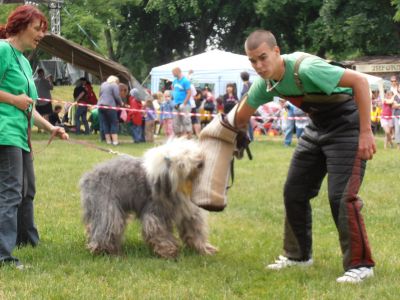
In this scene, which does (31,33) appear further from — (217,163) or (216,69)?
(216,69)

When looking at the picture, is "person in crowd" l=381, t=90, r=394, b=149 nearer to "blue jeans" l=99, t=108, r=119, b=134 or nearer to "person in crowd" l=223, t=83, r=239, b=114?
"person in crowd" l=223, t=83, r=239, b=114

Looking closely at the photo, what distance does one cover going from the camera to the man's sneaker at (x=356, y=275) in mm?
4463

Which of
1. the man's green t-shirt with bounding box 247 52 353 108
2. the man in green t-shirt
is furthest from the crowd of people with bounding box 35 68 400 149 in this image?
the man's green t-shirt with bounding box 247 52 353 108

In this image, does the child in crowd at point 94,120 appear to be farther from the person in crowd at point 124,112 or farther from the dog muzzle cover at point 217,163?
the dog muzzle cover at point 217,163

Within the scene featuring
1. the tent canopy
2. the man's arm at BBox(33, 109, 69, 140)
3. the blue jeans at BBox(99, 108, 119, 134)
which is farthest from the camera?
the tent canopy

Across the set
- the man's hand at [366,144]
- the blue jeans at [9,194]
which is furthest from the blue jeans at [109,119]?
the man's hand at [366,144]

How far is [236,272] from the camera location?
486 cm

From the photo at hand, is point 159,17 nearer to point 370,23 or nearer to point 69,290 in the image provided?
point 370,23

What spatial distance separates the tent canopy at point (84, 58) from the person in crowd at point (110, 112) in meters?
2.73

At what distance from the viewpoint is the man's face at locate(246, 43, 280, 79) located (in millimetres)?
4250

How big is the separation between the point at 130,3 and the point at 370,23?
1457 cm

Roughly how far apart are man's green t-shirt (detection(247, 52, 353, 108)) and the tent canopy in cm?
1543

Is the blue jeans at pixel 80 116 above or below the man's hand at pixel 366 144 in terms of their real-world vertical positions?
below

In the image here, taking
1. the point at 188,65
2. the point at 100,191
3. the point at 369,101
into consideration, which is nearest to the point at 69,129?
the point at 188,65
